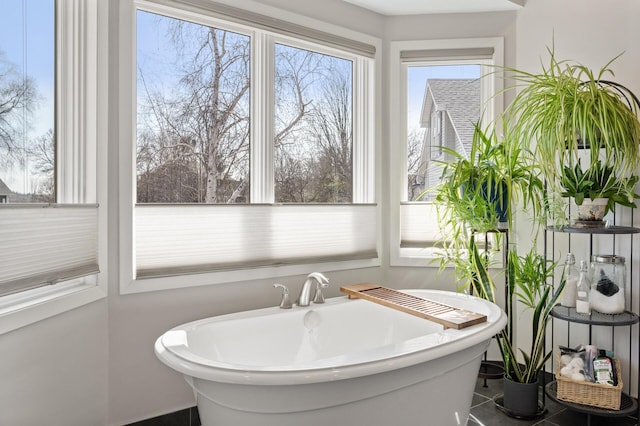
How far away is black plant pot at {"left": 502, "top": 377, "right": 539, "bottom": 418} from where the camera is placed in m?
2.51

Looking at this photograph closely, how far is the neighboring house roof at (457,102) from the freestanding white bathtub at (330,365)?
128 cm

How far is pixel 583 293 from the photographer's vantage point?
7.70 feet

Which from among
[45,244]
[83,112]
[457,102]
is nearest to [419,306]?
[457,102]

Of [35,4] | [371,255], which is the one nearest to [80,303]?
[35,4]

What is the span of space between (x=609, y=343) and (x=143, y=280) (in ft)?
8.28

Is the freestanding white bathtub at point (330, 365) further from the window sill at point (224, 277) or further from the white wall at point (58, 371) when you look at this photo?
the white wall at point (58, 371)

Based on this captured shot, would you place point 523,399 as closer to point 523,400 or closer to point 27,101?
point 523,400

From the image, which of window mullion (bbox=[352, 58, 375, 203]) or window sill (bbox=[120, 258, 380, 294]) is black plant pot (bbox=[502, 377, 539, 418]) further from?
window mullion (bbox=[352, 58, 375, 203])

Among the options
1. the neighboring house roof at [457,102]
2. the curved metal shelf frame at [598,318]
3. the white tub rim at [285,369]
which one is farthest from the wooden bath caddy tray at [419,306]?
the neighboring house roof at [457,102]

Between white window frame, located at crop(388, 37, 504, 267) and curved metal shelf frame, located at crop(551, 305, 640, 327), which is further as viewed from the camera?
white window frame, located at crop(388, 37, 504, 267)

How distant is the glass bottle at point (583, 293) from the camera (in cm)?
233

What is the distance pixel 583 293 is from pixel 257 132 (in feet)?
6.38

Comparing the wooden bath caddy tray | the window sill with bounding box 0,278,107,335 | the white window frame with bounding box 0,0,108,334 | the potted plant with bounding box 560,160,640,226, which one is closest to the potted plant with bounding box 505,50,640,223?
the potted plant with bounding box 560,160,640,226

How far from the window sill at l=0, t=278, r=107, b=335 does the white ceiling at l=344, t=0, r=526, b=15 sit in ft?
7.60
